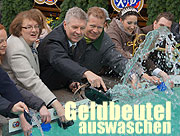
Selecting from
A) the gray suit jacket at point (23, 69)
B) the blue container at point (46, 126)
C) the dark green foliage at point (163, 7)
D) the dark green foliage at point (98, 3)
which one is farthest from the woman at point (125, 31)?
the dark green foliage at point (98, 3)

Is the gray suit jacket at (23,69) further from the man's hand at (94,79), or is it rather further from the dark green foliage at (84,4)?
the dark green foliage at (84,4)

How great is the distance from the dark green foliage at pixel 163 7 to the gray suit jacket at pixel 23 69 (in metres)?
4.75

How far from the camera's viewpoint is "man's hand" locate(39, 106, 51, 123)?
2.51 m

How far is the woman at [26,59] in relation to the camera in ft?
8.83

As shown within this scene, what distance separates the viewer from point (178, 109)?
3828 millimetres

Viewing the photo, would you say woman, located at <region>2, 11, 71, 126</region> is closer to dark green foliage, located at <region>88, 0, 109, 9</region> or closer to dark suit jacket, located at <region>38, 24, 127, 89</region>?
dark suit jacket, located at <region>38, 24, 127, 89</region>

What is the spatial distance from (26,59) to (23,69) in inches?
4.6

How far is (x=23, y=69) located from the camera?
2.72 metres

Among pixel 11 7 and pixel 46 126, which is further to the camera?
pixel 11 7

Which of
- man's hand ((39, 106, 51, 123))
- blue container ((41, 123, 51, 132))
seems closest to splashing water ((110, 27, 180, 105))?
blue container ((41, 123, 51, 132))

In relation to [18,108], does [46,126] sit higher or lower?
lower

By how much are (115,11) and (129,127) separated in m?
5.22

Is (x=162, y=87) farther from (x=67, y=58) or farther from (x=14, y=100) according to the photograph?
(x=14, y=100)

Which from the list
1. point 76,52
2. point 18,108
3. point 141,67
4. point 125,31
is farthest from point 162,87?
point 18,108
